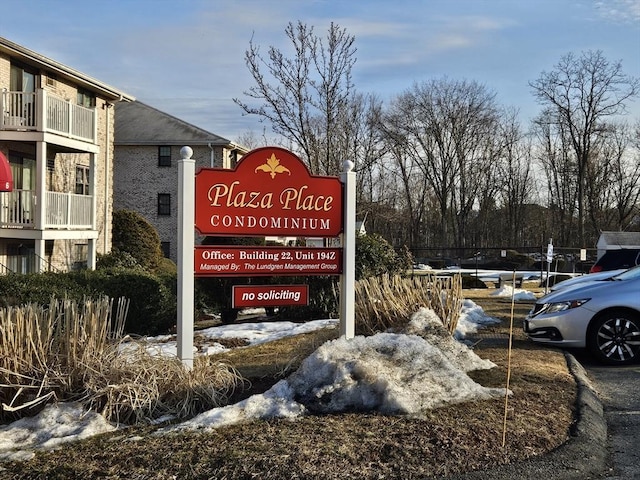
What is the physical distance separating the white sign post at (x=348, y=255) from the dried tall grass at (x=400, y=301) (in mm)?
502

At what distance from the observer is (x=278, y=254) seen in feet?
23.9

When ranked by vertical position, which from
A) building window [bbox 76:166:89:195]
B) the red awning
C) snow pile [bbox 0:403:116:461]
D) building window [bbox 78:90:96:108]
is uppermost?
building window [bbox 78:90:96:108]

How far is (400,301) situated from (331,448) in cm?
377

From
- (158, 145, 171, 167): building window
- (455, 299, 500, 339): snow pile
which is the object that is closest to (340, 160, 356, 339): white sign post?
(455, 299, 500, 339): snow pile

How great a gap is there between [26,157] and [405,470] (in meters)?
19.0

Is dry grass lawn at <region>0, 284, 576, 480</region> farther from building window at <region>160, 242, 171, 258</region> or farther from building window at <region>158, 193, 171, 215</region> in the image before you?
building window at <region>158, 193, 171, 215</region>

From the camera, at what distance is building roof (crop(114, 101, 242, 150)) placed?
109ft

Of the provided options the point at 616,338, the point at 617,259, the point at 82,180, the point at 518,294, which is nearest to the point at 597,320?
the point at 616,338

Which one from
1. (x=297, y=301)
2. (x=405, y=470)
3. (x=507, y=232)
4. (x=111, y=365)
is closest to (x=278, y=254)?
(x=297, y=301)

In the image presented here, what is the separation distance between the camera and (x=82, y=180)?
917 inches

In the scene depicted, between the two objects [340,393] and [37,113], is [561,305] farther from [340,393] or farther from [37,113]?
[37,113]

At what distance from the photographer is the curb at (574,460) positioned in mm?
4168

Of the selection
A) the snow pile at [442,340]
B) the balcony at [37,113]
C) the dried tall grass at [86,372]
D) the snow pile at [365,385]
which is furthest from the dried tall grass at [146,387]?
the balcony at [37,113]

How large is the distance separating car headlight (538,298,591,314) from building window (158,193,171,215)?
1087 inches
